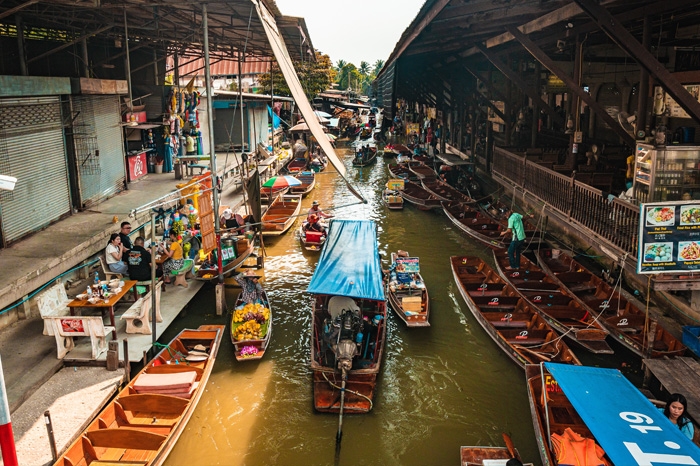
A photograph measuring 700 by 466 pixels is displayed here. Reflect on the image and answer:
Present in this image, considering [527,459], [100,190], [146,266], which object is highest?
[100,190]

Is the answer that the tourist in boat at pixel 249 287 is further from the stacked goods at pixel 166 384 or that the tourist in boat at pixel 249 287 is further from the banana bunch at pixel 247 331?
the stacked goods at pixel 166 384

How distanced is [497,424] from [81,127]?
13.0 meters

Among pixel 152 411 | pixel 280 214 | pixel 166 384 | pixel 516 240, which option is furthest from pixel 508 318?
pixel 280 214

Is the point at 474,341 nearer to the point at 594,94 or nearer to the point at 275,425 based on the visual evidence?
the point at 275,425

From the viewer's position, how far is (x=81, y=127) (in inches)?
587

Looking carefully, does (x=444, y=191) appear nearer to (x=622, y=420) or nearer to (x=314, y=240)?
(x=314, y=240)

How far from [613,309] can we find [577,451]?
18.2 feet

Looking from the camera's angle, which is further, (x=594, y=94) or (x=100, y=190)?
(x=594, y=94)

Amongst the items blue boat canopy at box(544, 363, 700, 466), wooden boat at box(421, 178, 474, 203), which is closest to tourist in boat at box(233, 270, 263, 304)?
blue boat canopy at box(544, 363, 700, 466)

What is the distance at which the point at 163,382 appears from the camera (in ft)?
28.6

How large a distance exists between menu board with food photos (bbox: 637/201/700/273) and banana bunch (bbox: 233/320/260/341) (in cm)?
708

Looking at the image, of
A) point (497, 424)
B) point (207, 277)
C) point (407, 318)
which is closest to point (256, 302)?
point (207, 277)

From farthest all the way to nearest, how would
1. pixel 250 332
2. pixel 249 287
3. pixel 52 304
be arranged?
pixel 249 287, pixel 250 332, pixel 52 304

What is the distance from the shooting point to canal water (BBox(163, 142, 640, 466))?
827 cm
